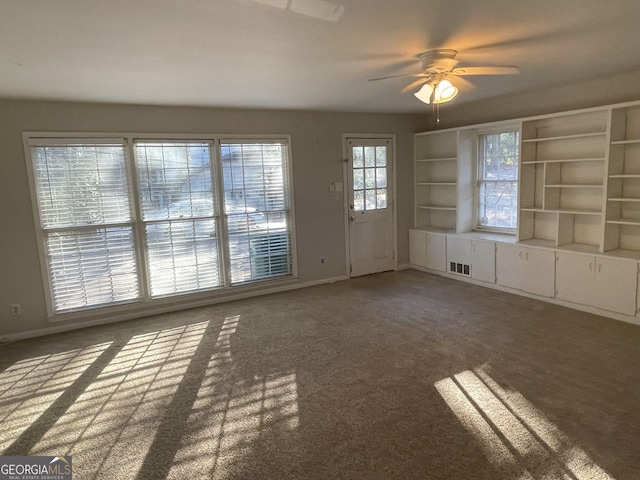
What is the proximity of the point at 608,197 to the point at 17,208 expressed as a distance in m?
5.92

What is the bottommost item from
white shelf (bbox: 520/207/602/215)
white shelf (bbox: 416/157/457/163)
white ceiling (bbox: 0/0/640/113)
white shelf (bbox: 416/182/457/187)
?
white shelf (bbox: 520/207/602/215)

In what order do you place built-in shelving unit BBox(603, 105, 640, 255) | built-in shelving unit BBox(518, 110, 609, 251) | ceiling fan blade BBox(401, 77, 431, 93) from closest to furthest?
1. ceiling fan blade BBox(401, 77, 431, 93)
2. built-in shelving unit BBox(603, 105, 640, 255)
3. built-in shelving unit BBox(518, 110, 609, 251)

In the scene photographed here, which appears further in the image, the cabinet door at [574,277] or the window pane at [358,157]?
the window pane at [358,157]

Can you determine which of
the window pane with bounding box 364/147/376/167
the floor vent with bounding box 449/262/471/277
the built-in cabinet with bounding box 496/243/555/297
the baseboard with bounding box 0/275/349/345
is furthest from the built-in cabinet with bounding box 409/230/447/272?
the baseboard with bounding box 0/275/349/345

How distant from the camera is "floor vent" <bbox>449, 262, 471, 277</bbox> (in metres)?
5.60

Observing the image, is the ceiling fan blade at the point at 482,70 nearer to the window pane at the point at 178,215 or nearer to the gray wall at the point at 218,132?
the gray wall at the point at 218,132

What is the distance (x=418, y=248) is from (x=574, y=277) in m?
2.37

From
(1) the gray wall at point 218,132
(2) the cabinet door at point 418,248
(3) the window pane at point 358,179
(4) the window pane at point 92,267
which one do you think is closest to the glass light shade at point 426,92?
(1) the gray wall at point 218,132

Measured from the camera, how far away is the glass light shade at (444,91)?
3215mm

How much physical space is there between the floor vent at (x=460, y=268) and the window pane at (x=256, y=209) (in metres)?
2.29

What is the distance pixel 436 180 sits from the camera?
21.3 ft

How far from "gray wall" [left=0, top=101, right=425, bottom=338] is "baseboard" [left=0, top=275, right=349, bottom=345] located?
58 millimetres

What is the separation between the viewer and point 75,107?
14.0ft

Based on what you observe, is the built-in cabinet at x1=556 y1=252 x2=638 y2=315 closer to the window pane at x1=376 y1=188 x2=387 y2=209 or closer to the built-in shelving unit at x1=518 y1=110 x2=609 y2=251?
the built-in shelving unit at x1=518 y1=110 x2=609 y2=251
